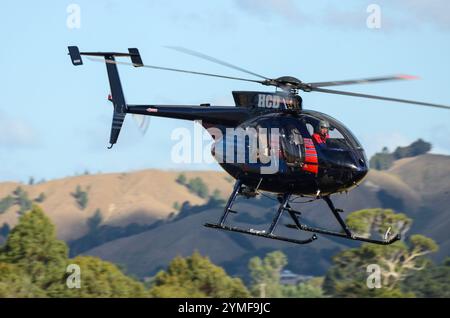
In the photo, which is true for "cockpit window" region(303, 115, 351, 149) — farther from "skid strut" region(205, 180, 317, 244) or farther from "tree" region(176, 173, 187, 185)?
"tree" region(176, 173, 187, 185)

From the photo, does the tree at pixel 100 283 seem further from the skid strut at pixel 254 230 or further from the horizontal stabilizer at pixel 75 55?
the skid strut at pixel 254 230

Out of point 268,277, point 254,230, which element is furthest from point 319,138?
point 268,277

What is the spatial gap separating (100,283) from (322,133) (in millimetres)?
39413

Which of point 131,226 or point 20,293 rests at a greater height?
point 131,226

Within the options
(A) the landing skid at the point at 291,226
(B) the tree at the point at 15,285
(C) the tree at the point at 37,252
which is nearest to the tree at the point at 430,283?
(C) the tree at the point at 37,252

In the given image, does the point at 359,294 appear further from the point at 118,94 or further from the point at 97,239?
the point at 97,239

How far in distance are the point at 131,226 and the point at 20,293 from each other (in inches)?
3681

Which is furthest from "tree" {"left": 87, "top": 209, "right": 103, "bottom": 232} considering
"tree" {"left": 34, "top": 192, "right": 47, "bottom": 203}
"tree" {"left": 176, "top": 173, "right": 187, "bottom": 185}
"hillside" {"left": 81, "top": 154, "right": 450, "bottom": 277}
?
"tree" {"left": 176, "top": 173, "right": 187, "bottom": 185}

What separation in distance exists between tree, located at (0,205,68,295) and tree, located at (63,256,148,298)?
162 centimetres

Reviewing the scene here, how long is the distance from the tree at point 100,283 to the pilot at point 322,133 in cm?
3671

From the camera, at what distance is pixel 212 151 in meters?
28.9

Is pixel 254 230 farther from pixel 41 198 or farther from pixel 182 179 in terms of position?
pixel 182 179

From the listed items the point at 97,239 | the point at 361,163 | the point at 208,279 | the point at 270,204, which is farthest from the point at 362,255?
the point at 97,239

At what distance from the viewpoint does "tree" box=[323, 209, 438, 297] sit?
2948 inches
